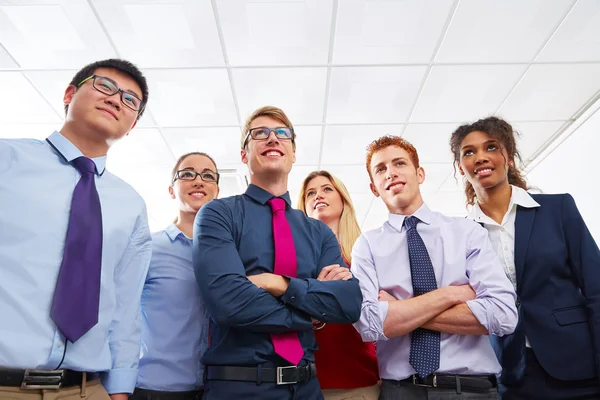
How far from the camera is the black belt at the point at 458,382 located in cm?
143

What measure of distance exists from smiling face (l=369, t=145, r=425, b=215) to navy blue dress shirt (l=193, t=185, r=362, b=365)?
497 mm

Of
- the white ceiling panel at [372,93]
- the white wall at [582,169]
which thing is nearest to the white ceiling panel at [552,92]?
the white wall at [582,169]

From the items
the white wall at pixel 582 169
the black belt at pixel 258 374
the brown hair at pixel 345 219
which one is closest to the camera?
the black belt at pixel 258 374

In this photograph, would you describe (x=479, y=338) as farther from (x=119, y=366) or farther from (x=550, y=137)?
(x=550, y=137)

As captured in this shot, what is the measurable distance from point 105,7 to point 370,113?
102 inches

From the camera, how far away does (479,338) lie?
5.11 feet

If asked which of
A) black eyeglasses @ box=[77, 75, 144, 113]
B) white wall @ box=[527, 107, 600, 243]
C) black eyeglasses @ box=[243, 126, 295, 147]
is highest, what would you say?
white wall @ box=[527, 107, 600, 243]

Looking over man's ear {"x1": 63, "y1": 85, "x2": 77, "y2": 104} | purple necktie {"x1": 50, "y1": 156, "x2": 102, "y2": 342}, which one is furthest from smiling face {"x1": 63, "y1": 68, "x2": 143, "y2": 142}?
purple necktie {"x1": 50, "y1": 156, "x2": 102, "y2": 342}

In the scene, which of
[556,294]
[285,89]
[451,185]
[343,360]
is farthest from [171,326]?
[451,185]

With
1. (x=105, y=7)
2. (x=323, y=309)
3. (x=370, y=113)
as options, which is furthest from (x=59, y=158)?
(x=370, y=113)

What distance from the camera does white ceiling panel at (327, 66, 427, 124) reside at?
12.1 feet

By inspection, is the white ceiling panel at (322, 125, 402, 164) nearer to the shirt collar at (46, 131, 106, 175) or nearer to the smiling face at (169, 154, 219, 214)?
the smiling face at (169, 154, 219, 214)

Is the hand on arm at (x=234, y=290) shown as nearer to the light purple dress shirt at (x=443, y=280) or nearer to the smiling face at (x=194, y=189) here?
the light purple dress shirt at (x=443, y=280)

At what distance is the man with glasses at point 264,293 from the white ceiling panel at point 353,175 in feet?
12.0
